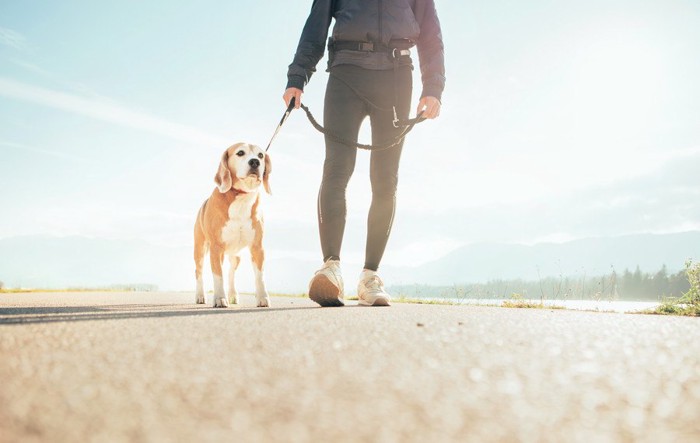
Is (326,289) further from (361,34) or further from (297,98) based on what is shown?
(361,34)

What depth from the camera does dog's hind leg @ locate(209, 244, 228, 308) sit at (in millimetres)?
4117

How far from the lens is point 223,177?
14.6 feet

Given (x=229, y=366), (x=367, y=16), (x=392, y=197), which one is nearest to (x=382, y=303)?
(x=392, y=197)

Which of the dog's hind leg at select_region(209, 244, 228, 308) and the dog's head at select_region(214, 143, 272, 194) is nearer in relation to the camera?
the dog's hind leg at select_region(209, 244, 228, 308)

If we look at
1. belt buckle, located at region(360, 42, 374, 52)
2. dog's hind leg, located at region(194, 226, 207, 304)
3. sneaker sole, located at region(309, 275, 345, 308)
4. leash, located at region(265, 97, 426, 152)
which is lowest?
sneaker sole, located at region(309, 275, 345, 308)

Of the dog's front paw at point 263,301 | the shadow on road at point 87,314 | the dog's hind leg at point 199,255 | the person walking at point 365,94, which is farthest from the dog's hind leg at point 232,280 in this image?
the shadow on road at point 87,314

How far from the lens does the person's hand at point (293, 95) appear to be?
4207 millimetres

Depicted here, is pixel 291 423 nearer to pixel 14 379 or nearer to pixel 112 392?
pixel 112 392

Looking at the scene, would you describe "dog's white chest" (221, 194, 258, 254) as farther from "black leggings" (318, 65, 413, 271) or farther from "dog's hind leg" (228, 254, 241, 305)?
"black leggings" (318, 65, 413, 271)

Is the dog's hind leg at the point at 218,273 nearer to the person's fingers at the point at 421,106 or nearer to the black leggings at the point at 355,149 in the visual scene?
the black leggings at the point at 355,149

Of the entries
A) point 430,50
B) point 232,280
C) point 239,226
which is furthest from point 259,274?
point 430,50

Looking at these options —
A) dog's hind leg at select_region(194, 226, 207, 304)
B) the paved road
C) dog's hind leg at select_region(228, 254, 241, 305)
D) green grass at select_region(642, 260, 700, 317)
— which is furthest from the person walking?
green grass at select_region(642, 260, 700, 317)

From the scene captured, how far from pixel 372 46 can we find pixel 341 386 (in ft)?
11.7

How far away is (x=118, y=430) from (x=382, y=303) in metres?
3.38
